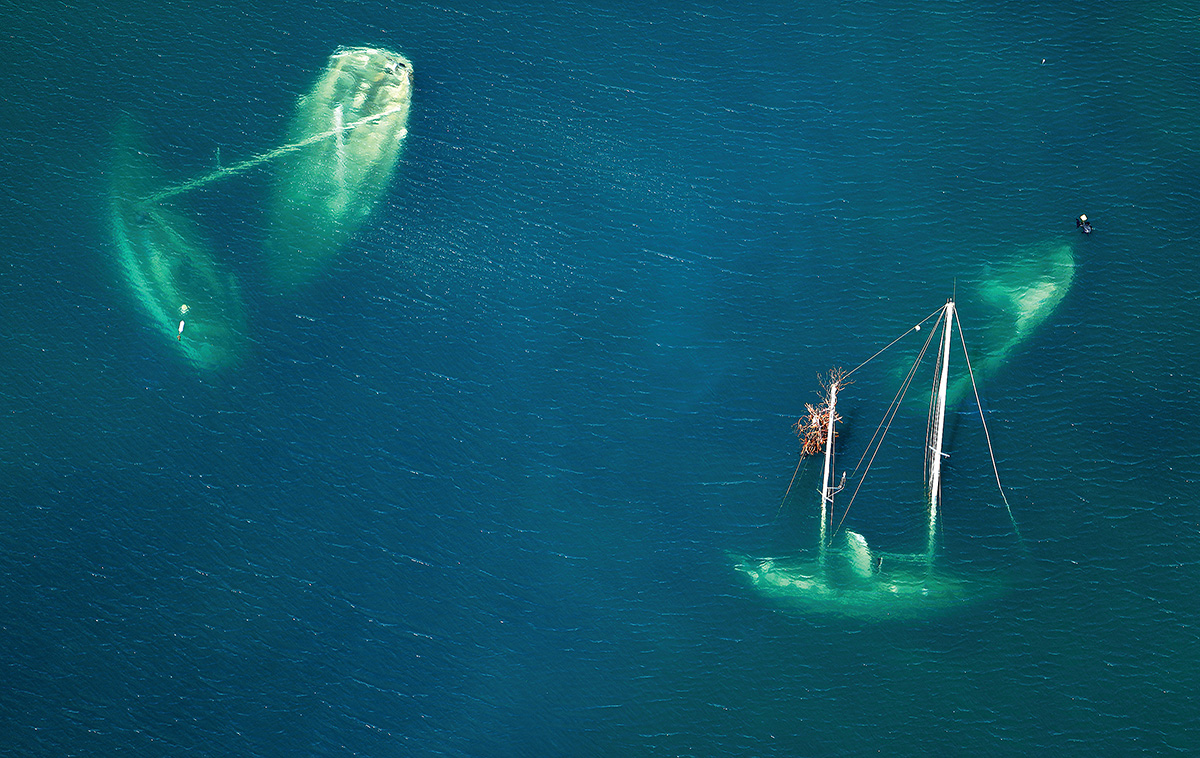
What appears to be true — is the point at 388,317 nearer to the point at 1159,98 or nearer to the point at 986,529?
the point at 986,529

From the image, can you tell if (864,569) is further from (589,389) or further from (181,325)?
(181,325)

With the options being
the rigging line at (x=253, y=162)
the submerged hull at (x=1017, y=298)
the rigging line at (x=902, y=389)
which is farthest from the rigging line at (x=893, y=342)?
the rigging line at (x=253, y=162)

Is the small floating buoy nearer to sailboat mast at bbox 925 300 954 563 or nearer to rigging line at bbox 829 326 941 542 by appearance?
rigging line at bbox 829 326 941 542

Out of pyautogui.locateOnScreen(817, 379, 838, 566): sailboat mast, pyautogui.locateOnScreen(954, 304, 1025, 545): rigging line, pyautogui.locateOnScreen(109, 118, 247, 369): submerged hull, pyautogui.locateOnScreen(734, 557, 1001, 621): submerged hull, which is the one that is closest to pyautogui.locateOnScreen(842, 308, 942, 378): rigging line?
pyautogui.locateOnScreen(954, 304, 1025, 545): rigging line

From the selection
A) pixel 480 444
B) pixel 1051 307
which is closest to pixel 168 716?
pixel 480 444

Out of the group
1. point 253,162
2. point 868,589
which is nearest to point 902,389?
point 868,589

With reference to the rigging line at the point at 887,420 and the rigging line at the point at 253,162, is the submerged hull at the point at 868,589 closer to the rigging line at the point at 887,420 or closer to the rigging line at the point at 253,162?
the rigging line at the point at 887,420
